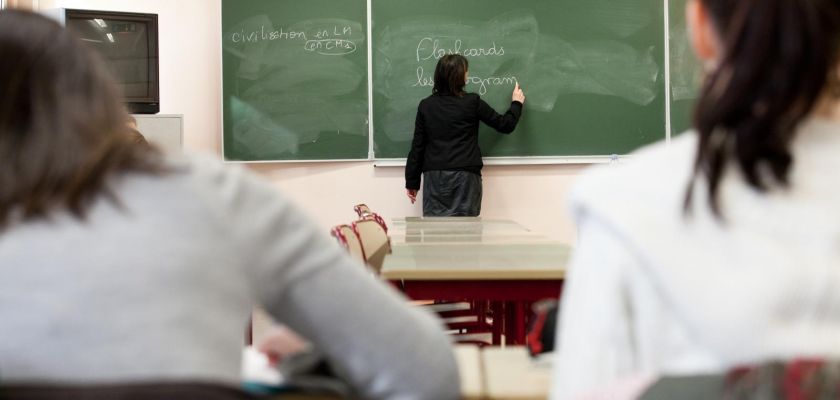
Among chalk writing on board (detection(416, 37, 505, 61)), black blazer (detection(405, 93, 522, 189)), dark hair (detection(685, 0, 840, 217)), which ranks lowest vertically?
dark hair (detection(685, 0, 840, 217))

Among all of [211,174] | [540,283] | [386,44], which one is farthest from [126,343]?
[386,44]

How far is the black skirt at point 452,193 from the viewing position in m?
5.70

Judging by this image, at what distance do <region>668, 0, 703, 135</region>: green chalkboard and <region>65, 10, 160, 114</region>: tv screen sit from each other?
3270 millimetres

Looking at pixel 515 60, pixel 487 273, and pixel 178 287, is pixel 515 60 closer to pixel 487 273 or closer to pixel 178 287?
pixel 487 273

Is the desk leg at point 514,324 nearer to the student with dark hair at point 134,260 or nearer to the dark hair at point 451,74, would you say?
the student with dark hair at point 134,260

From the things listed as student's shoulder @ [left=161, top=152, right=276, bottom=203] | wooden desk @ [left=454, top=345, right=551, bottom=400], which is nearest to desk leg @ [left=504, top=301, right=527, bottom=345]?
wooden desk @ [left=454, top=345, right=551, bottom=400]

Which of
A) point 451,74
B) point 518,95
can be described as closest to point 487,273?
point 451,74

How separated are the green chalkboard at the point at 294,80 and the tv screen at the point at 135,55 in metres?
1.03

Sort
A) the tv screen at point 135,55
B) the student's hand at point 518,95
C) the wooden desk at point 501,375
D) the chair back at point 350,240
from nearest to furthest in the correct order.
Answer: the wooden desk at point 501,375 < the chair back at point 350,240 < the tv screen at point 135,55 < the student's hand at point 518,95

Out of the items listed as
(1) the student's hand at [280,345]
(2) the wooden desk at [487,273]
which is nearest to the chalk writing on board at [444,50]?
(2) the wooden desk at [487,273]

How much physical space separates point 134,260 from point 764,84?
0.70m

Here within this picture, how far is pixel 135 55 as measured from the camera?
16.0 feet

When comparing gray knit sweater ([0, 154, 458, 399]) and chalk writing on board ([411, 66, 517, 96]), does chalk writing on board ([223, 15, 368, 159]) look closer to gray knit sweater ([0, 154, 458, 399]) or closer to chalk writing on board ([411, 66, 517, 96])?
chalk writing on board ([411, 66, 517, 96])

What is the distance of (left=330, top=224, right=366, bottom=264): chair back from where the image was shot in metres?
2.78
